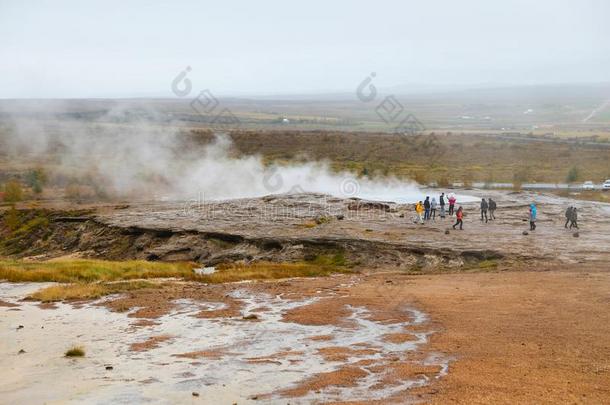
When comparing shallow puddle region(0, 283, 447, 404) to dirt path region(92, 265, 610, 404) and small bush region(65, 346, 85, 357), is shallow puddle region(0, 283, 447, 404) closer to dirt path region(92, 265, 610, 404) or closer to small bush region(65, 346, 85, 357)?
small bush region(65, 346, 85, 357)

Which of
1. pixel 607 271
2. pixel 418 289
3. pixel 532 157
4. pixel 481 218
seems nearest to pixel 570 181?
pixel 532 157

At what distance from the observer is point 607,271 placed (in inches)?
1102

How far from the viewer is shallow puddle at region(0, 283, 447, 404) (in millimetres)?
15398

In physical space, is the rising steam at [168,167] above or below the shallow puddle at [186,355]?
above

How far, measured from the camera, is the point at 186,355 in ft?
60.3

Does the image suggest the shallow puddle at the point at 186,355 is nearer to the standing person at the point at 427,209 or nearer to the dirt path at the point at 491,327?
the dirt path at the point at 491,327

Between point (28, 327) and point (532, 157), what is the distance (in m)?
73.0

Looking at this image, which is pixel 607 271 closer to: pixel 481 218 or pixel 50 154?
pixel 481 218

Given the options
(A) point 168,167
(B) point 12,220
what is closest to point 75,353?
(B) point 12,220

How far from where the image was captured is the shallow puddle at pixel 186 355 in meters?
15.4

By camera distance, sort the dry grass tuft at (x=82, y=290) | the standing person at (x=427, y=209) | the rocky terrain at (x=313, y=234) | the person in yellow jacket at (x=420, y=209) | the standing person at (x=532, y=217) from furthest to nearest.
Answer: the standing person at (x=427, y=209)
the person in yellow jacket at (x=420, y=209)
the standing person at (x=532, y=217)
the rocky terrain at (x=313, y=234)
the dry grass tuft at (x=82, y=290)

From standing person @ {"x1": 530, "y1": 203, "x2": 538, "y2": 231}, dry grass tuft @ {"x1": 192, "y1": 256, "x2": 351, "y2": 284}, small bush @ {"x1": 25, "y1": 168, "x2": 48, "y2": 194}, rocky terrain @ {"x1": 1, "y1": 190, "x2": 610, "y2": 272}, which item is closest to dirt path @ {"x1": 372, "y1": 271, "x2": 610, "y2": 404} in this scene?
rocky terrain @ {"x1": 1, "y1": 190, "x2": 610, "y2": 272}

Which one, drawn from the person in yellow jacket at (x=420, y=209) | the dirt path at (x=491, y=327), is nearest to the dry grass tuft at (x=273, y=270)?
the dirt path at (x=491, y=327)

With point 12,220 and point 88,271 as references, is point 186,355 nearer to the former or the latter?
point 88,271
